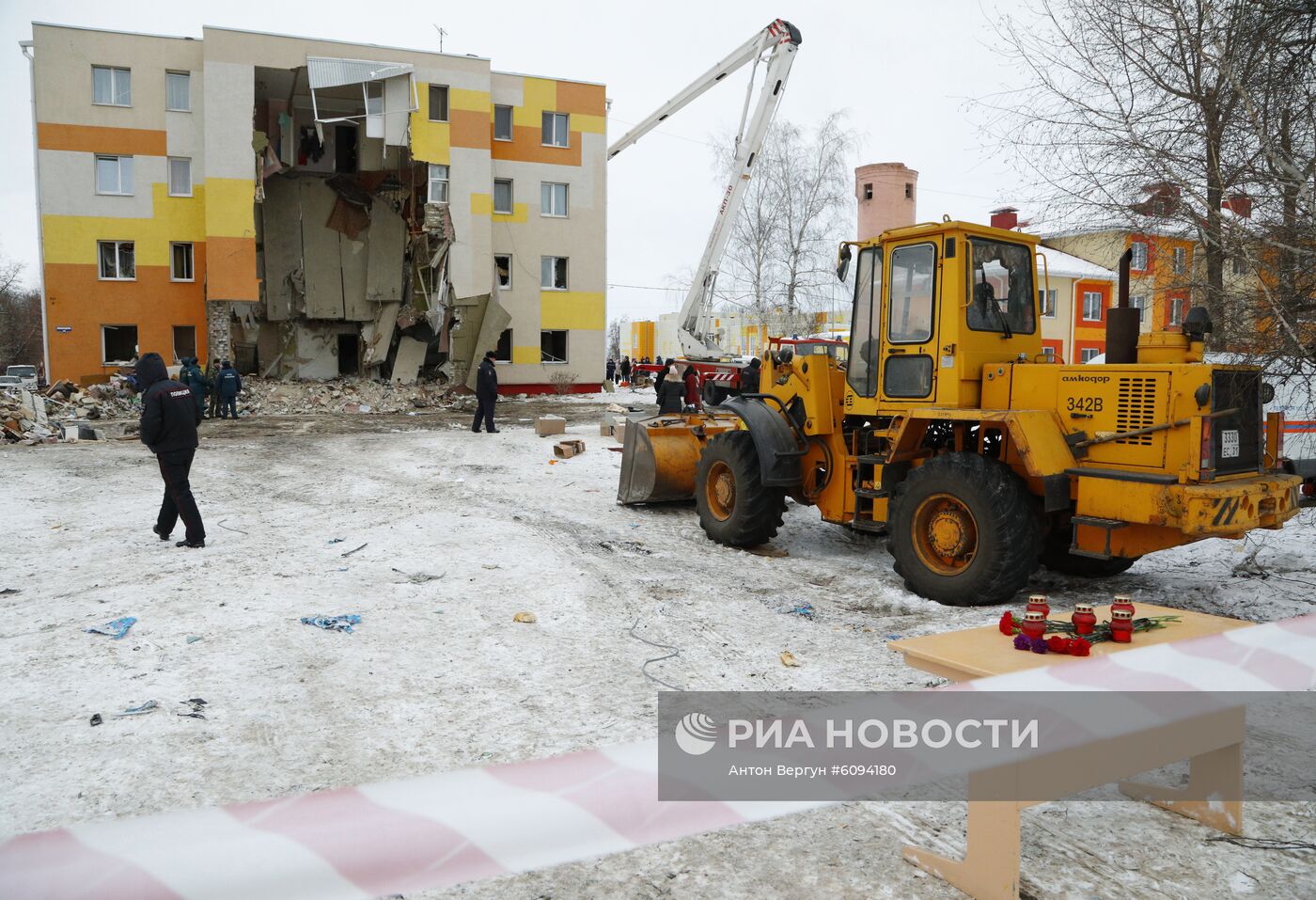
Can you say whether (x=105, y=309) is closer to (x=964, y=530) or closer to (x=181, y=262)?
(x=181, y=262)

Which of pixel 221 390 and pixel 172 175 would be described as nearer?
pixel 221 390

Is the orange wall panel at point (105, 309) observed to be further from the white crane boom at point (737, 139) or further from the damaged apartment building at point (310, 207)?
the white crane boom at point (737, 139)

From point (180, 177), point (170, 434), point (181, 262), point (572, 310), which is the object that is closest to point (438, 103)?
point (572, 310)

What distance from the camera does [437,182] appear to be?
26.9 m

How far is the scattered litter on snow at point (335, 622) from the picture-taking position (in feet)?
19.9

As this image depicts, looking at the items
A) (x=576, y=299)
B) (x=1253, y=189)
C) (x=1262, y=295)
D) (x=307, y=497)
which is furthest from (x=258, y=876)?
(x=576, y=299)

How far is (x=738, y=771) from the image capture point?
7.11ft

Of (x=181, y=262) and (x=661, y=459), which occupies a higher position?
(x=181, y=262)

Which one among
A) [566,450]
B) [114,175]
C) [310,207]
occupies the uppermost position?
[114,175]

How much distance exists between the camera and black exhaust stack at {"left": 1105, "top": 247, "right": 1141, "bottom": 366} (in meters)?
6.73

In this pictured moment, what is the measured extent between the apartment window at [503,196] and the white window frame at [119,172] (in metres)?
10.6

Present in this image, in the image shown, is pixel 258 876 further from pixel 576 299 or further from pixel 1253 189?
pixel 576 299

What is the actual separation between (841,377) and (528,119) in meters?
24.1

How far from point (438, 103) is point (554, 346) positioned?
8494 millimetres
